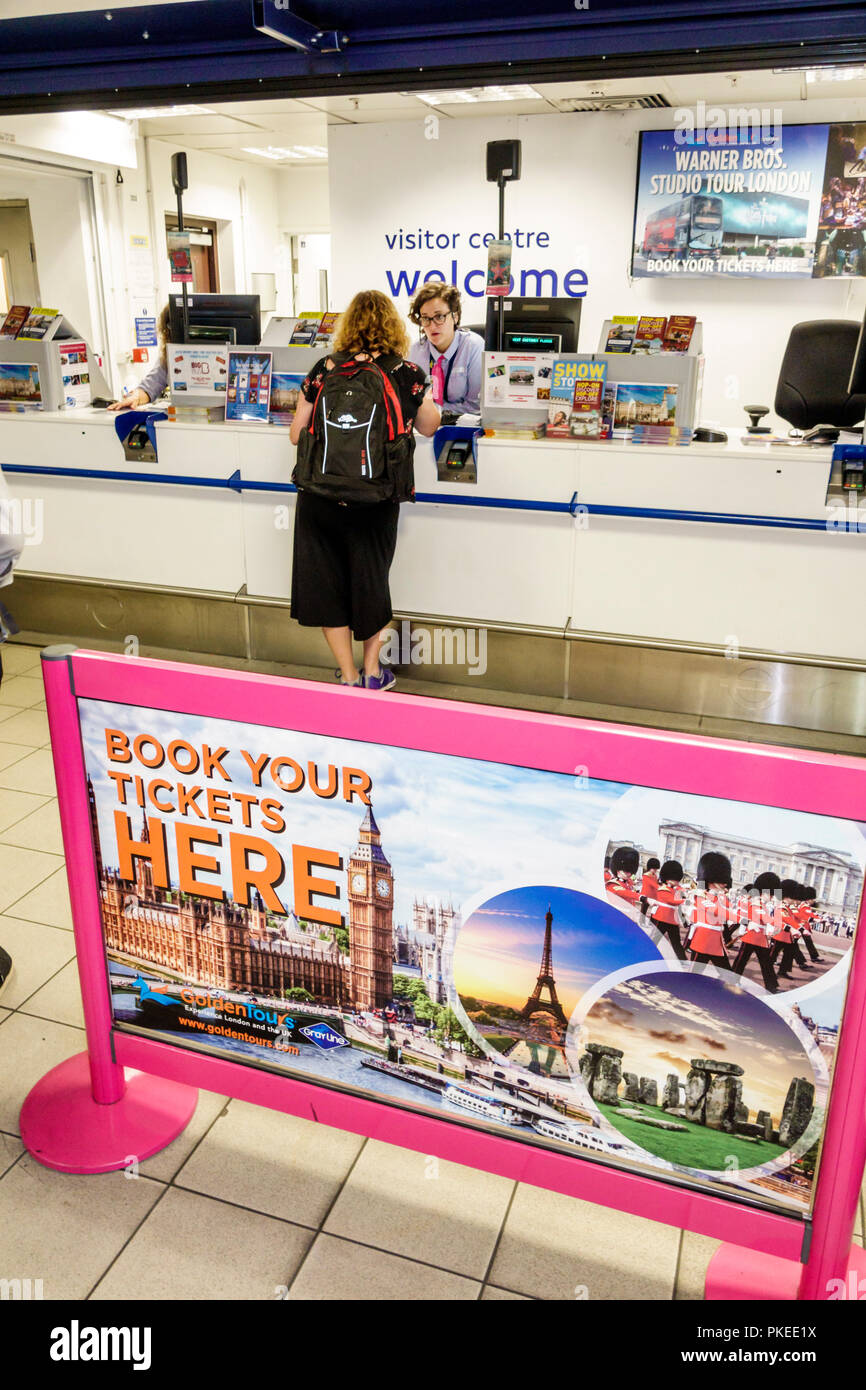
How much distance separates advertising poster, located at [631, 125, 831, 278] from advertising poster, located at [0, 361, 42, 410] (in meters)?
5.32

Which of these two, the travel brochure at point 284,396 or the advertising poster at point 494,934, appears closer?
the advertising poster at point 494,934

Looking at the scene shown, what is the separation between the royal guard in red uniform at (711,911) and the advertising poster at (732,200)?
25.4 ft

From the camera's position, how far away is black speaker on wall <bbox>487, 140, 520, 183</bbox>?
4.52m

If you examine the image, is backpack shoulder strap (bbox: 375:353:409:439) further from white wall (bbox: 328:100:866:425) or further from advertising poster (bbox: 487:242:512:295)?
white wall (bbox: 328:100:866:425)

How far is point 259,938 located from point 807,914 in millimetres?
907

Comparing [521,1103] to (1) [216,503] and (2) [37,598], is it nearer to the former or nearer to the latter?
(1) [216,503]

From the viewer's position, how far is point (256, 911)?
1.76 m

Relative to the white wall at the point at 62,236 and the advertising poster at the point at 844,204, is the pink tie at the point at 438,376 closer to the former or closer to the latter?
the advertising poster at the point at 844,204

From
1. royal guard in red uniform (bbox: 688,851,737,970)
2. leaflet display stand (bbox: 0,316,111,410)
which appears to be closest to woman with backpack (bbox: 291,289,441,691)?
leaflet display stand (bbox: 0,316,111,410)

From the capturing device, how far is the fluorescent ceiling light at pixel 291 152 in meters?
10.3

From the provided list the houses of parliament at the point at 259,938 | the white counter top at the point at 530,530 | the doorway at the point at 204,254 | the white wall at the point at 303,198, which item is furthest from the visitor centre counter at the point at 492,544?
the white wall at the point at 303,198

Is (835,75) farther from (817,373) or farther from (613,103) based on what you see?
(817,373)

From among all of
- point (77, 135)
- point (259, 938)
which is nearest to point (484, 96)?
point (77, 135)
